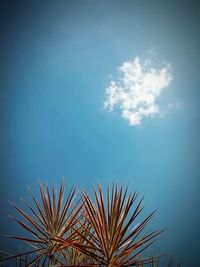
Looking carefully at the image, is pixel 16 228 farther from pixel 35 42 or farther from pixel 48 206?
pixel 48 206

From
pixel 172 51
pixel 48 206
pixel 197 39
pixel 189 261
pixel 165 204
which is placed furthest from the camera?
pixel 165 204

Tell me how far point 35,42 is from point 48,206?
824cm

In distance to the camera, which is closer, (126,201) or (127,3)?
(126,201)

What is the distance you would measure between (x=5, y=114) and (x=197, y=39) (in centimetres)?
574

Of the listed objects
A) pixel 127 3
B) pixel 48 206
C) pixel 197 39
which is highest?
pixel 127 3

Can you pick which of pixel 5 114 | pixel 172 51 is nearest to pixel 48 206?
pixel 5 114

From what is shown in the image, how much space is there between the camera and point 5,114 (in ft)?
18.7

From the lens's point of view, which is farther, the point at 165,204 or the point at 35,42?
the point at 165,204

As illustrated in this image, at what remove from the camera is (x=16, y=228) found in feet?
99.1

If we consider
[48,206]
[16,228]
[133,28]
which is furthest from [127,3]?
[16,228]

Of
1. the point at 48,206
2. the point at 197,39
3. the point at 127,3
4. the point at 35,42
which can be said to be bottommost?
the point at 48,206

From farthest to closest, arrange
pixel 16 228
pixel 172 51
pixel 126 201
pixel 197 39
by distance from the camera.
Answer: pixel 16 228
pixel 172 51
pixel 197 39
pixel 126 201

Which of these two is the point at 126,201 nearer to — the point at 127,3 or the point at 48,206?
the point at 48,206

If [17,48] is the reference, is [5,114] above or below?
below
